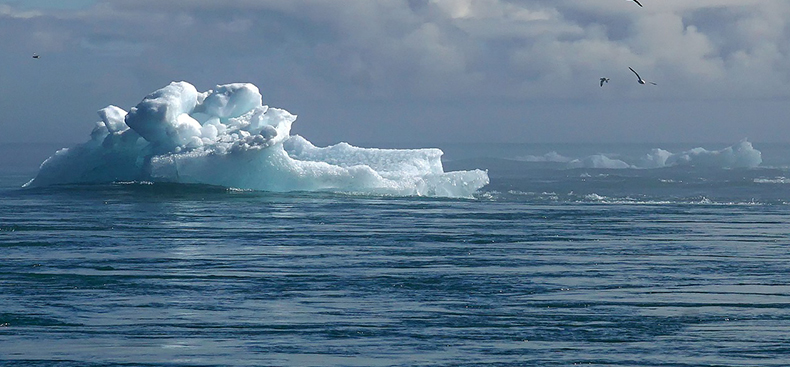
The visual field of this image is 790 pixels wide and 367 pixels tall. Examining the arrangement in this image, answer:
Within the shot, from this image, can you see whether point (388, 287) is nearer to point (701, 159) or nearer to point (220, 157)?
point (220, 157)

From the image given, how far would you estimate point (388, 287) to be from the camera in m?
20.8

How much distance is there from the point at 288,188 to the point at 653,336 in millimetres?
32574

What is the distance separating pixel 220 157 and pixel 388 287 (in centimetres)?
2527

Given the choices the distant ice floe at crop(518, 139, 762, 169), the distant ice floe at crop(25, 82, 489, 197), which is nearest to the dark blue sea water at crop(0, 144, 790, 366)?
the distant ice floe at crop(25, 82, 489, 197)

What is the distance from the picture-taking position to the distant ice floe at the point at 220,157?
147 feet

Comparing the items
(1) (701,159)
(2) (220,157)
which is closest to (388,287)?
(2) (220,157)

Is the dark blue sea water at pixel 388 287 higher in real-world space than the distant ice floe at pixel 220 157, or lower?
lower

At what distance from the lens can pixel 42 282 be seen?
2123 centimetres

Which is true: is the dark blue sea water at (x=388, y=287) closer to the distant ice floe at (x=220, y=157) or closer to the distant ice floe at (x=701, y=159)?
the distant ice floe at (x=220, y=157)

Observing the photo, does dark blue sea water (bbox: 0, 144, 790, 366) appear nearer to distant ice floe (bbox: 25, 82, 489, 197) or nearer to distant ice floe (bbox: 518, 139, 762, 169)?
distant ice floe (bbox: 25, 82, 489, 197)

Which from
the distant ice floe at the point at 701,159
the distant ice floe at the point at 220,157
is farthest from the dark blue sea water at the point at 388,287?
the distant ice floe at the point at 701,159

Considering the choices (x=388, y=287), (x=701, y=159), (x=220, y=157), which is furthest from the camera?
(x=701, y=159)

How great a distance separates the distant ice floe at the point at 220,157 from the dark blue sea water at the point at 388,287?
16.0 ft

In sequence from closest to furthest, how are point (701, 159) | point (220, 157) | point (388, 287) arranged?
point (388, 287) < point (220, 157) < point (701, 159)
